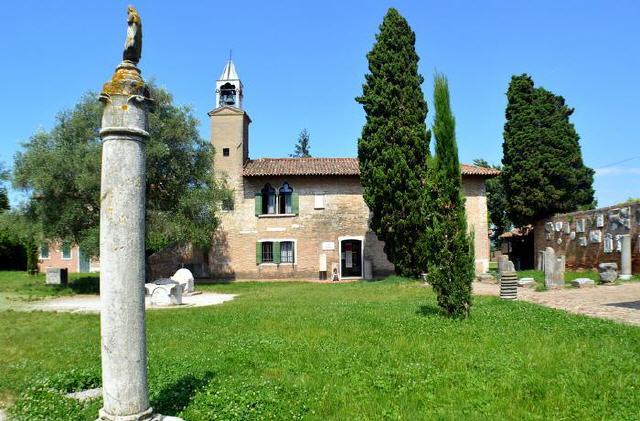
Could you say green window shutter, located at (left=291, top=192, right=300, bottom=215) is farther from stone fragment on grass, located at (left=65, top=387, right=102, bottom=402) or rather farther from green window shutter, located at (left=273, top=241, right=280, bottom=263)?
stone fragment on grass, located at (left=65, top=387, right=102, bottom=402)

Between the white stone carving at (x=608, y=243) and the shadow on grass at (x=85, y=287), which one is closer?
the shadow on grass at (x=85, y=287)

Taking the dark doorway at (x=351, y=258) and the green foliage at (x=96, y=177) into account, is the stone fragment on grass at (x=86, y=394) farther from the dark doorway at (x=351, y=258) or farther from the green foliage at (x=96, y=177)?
the dark doorway at (x=351, y=258)

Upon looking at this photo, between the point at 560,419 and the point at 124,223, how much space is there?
3874mm

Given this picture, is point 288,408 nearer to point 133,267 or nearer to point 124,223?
point 133,267

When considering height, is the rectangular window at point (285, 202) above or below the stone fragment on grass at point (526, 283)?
above

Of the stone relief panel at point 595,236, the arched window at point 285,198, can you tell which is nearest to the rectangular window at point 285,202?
the arched window at point 285,198

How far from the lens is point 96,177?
17.4m

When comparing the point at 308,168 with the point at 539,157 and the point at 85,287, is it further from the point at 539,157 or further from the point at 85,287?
the point at 539,157

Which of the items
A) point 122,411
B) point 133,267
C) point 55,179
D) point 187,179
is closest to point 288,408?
point 122,411

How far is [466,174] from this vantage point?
1041 inches

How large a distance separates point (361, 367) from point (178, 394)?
2.09 metres

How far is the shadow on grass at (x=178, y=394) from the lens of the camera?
442cm

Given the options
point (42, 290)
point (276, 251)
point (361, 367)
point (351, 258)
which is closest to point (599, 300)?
point (361, 367)

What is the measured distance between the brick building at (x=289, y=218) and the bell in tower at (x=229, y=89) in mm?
758
